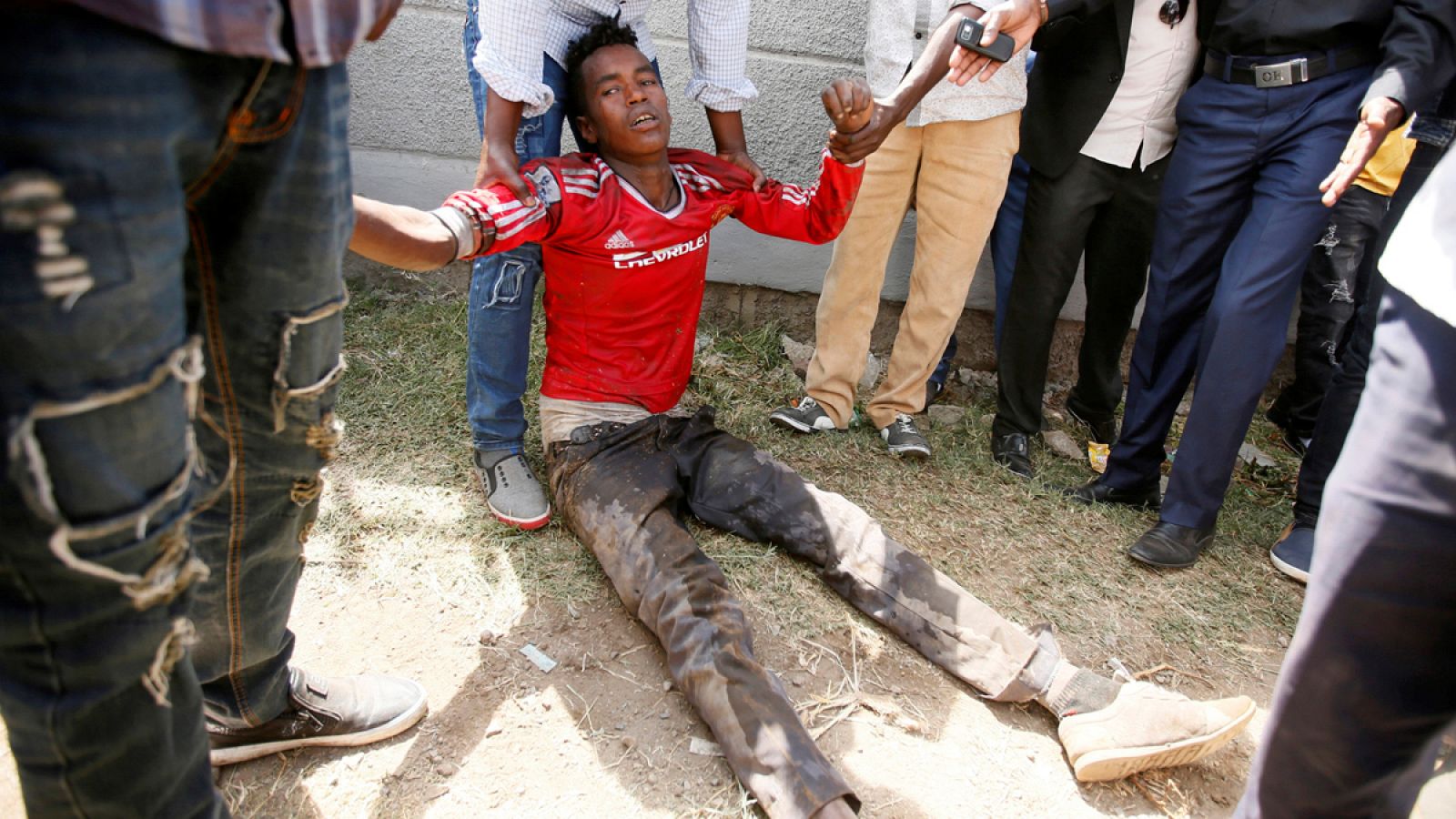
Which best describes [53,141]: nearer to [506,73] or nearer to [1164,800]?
[506,73]

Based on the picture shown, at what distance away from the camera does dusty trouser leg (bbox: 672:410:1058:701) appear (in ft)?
7.22

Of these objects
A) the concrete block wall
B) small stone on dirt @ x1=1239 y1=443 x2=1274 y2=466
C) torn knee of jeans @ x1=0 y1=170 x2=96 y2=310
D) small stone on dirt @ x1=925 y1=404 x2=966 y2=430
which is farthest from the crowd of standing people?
the concrete block wall

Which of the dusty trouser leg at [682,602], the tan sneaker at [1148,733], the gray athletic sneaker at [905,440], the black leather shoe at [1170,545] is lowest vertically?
the black leather shoe at [1170,545]

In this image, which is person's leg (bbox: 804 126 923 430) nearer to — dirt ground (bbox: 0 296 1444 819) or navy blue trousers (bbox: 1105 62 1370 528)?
dirt ground (bbox: 0 296 1444 819)

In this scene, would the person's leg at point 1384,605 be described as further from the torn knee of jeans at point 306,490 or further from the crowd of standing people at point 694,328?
the torn knee of jeans at point 306,490

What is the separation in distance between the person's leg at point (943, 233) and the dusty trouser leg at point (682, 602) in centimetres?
107

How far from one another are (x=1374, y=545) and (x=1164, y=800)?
1.10m

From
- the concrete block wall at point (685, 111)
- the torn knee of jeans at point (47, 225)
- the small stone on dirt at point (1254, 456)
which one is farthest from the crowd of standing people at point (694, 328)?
the concrete block wall at point (685, 111)

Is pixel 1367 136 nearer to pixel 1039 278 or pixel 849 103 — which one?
pixel 1039 278

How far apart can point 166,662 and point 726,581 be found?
4.53 ft

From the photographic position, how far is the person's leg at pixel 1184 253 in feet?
8.96

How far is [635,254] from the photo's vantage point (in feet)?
8.36

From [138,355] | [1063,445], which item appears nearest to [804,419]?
[1063,445]

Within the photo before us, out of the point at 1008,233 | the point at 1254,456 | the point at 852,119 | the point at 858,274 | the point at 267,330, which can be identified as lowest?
the point at 1254,456
